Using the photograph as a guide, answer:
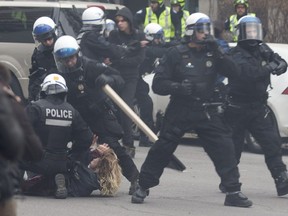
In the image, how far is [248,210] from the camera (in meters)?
9.90

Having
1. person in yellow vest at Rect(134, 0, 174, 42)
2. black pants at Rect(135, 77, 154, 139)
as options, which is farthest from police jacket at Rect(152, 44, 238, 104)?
person in yellow vest at Rect(134, 0, 174, 42)

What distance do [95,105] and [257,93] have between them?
1.66 meters

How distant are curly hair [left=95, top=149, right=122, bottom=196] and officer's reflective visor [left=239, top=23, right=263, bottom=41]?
181cm

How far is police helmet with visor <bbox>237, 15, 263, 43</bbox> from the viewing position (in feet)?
34.9

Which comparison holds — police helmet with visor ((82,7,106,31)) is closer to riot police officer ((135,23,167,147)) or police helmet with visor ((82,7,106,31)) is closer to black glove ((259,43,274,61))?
riot police officer ((135,23,167,147))

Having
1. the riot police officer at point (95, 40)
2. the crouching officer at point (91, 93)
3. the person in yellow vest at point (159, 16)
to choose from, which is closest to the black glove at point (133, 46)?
the riot police officer at point (95, 40)

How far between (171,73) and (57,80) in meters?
1.10

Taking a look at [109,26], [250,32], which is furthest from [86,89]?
[109,26]

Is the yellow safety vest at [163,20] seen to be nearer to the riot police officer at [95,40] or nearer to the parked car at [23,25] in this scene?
the parked car at [23,25]

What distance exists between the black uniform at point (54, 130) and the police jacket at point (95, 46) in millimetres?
2291

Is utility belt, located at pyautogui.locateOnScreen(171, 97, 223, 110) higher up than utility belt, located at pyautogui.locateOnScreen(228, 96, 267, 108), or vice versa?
utility belt, located at pyautogui.locateOnScreen(171, 97, 223, 110)

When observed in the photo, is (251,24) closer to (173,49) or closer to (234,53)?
(234,53)

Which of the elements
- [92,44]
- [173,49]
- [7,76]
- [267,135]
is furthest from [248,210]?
[7,76]

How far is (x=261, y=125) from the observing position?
10633 mm
